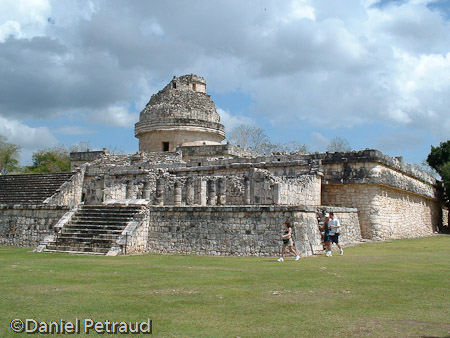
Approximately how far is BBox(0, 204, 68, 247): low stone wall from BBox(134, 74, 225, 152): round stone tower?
40.2 feet

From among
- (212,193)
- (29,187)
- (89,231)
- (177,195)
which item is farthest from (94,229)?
(29,187)

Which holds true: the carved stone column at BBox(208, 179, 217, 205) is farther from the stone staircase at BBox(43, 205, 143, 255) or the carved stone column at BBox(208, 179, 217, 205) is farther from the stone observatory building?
the stone staircase at BBox(43, 205, 143, 255)

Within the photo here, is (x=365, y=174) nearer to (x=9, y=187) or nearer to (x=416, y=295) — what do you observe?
(x=416, y=295)

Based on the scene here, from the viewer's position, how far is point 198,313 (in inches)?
250

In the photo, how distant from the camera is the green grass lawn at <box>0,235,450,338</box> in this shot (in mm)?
5723

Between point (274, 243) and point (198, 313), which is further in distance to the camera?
point (274, 243)

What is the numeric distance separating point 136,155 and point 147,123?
317 cm

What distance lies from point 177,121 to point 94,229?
47.9 feet

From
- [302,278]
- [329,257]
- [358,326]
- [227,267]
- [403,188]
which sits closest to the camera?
[358,326]

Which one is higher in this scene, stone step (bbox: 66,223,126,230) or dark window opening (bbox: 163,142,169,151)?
dark window opening (bbox: 163,142,169,151)

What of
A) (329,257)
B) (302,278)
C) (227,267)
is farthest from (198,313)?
(329,257)

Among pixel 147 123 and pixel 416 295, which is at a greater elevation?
pixel 147 123

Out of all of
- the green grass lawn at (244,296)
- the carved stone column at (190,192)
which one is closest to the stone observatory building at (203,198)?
the carved stone column at (190,192)

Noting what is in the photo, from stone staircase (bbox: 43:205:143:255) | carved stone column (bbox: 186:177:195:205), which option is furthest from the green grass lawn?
carved stone column (bbox: 186:177:195:205)
